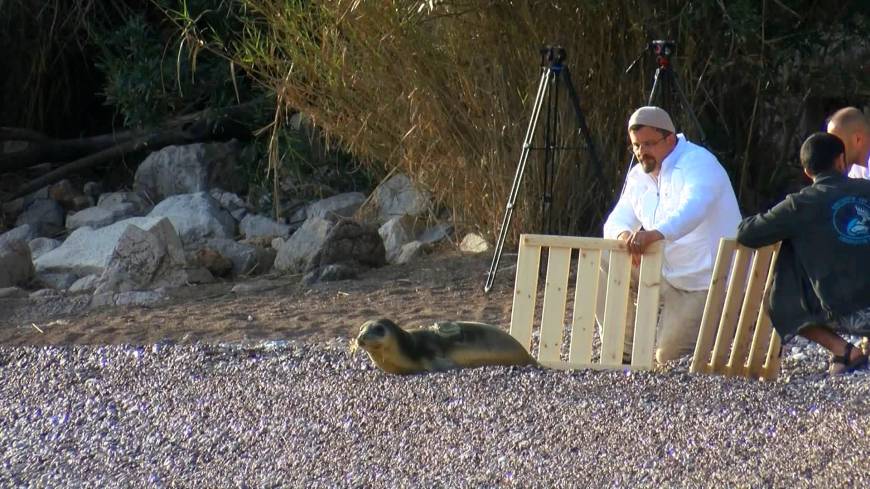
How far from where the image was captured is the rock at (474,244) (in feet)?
29.9

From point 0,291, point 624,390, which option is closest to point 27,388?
point 624,390

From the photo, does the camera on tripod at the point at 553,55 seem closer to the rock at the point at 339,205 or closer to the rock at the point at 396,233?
the rock at the point at 396,233

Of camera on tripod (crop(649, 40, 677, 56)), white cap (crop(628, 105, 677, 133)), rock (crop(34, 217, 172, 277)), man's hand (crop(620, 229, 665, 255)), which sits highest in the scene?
camera on tripod (crop(649, 40, 677, 56))

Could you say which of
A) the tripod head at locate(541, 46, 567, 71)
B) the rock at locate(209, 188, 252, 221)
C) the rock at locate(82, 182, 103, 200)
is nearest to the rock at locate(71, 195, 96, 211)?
the rock at locate(82, 182, 103, 200)

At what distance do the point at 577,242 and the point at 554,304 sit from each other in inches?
12.7

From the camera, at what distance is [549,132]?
26.7ft

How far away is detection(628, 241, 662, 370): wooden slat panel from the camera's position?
18.3 feet

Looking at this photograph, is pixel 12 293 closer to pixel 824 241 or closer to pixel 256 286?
pixel 256 286

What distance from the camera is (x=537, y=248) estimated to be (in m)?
5.82

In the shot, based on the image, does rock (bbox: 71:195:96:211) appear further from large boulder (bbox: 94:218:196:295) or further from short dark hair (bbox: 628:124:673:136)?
short dark hair (bbox: 628:124:673:136)

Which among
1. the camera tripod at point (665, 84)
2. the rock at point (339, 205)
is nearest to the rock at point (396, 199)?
the rock at point (339, 205)

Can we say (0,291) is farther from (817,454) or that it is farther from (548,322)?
(817,454)

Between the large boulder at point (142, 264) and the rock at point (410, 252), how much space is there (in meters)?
1.47

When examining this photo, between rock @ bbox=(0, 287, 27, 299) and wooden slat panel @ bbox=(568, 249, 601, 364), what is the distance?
16.1 ft
